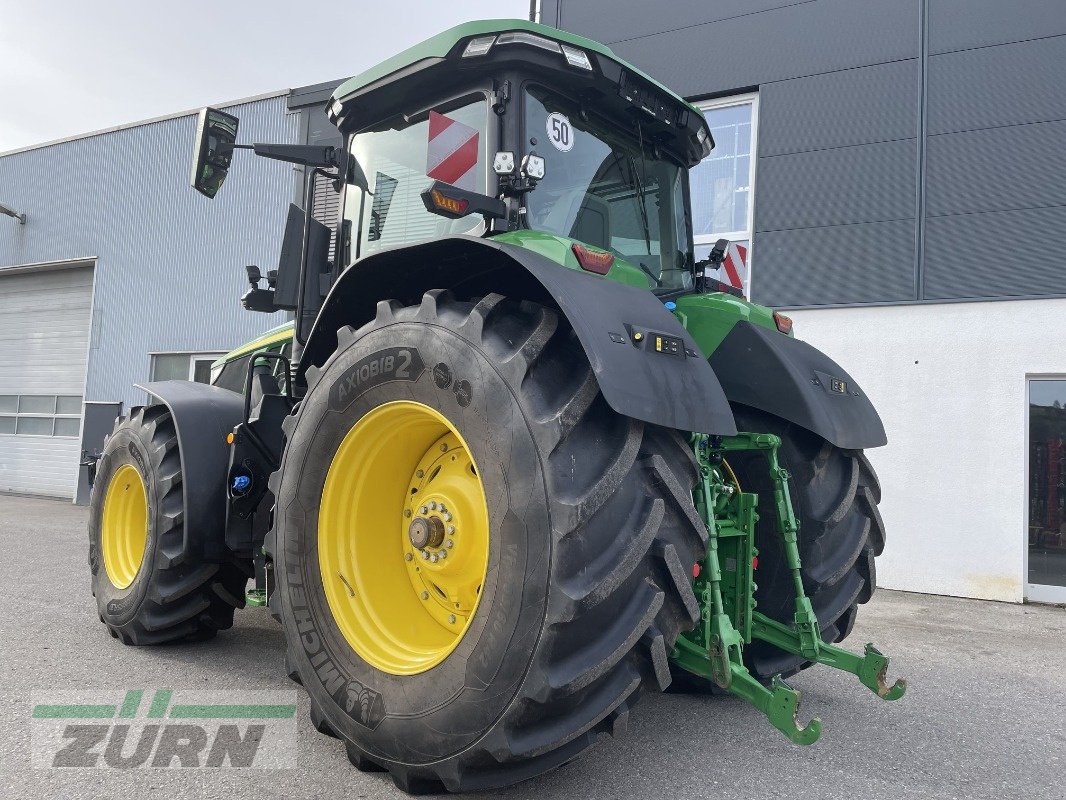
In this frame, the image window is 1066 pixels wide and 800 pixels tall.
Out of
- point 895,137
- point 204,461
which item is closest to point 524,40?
point 204,461

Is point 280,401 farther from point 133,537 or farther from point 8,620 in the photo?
point 8,620

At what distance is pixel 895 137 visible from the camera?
8078 millimetres

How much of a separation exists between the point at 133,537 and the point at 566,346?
3213mm

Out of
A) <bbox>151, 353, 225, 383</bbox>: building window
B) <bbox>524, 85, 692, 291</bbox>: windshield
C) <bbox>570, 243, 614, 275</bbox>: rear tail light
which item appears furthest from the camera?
<bbox>151, 353, 225, 383</bbox>: building window

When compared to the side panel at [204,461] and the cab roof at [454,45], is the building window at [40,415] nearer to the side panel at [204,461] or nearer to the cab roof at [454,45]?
the side panel at [204,461]

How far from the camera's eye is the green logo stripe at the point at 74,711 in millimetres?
3042

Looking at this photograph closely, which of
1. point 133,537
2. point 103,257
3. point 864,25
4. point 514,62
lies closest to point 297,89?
point 103,257

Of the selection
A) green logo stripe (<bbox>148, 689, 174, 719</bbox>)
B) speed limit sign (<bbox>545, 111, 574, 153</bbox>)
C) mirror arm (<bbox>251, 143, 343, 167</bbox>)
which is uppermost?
mirror arm (<bbox>251, 143, 343, 167</bbox>)

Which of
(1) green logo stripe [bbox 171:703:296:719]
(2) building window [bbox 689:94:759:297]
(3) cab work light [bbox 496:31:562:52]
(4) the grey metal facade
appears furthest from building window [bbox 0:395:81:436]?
(3) cab work light [bbox 496:31:562:52]

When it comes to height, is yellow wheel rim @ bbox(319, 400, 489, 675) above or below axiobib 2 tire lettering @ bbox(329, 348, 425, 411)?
below

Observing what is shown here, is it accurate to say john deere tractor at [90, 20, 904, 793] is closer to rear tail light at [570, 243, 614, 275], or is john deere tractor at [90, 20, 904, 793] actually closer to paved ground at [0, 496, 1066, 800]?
rear tail light at [570, 243, 614, 275]

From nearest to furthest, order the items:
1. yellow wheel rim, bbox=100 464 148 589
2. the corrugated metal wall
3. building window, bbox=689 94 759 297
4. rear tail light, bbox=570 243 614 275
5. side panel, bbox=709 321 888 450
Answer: rear tail light, bbox=570 243 614 275
side panel, bbox=709 321 888 450
yellow wheel rim, bbox=100 464 148 589
building window, bbox=689 94 759 297
the corrugated metal wall

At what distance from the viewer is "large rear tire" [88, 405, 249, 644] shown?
3848 millimetres

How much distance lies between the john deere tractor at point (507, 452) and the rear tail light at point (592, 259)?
0.04 feet
